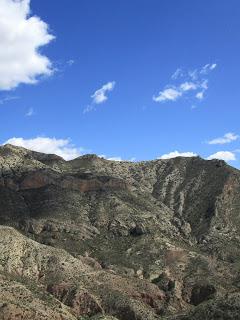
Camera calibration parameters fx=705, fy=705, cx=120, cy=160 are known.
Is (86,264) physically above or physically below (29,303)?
above

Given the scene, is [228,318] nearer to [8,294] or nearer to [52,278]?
[8,294]

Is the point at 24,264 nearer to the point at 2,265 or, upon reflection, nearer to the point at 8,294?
the point at 2,265

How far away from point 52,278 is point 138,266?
34323 millimetres

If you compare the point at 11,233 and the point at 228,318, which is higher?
the point at 11,233

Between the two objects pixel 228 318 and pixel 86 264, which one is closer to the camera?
pixel 228 318

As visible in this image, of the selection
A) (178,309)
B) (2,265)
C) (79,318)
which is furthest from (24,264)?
(178,309)

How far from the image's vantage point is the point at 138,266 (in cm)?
19938

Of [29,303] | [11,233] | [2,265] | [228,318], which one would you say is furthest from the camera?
[11,233]

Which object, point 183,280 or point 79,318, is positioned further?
point 183,280

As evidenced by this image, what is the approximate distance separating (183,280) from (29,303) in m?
64.0

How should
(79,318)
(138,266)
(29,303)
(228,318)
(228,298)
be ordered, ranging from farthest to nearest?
(138,266) → (79,318) → (29,303) → (228,298) → (228,318)

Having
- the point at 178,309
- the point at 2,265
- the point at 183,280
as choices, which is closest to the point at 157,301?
the point at 178,309

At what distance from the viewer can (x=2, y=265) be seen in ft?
557

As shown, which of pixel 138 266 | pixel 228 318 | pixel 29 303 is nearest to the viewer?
pixel 228 318
